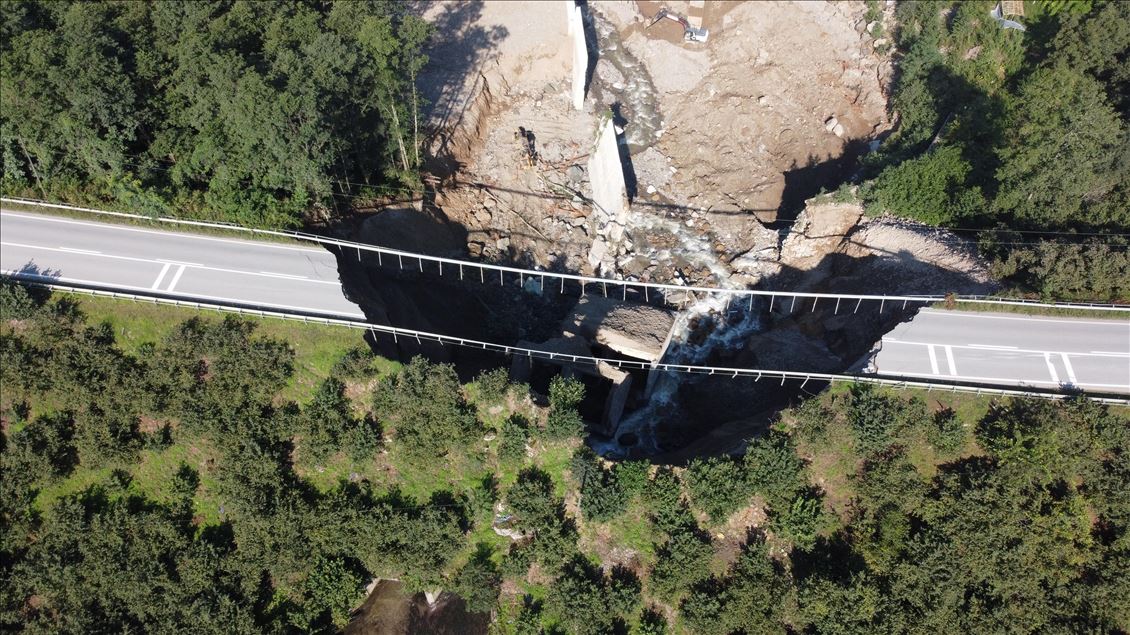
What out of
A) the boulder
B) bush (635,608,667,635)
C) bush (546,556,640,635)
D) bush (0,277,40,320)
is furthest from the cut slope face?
bush (0,277,40,320)

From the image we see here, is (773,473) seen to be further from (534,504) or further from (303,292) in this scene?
(303,292)

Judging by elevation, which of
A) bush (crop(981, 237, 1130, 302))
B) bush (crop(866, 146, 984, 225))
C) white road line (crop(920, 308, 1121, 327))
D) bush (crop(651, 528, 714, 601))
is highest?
bush (crop(866, 146, 984, 225))

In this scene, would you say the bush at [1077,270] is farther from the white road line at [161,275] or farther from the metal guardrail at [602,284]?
the white road line at [161,275]

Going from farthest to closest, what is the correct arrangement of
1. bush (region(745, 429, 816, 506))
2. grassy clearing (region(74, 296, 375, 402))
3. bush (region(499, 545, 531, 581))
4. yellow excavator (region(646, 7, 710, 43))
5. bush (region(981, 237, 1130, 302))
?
yellow excavator (region(646, 7, 710, 43)) → bush (region(981, 237, 1130, 302)) → grassy clearing (region(74, 296, 375, 402)) → bush (region(499, 545, 531, 581)) → bush (region(745, 429, 816, 506))

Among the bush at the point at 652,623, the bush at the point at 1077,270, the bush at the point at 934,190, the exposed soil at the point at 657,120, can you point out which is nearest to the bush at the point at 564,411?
the bush at the point at 652,623

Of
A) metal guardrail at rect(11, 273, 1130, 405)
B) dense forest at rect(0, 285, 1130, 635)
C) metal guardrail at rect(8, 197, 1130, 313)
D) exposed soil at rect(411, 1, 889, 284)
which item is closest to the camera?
dense forest at rect(0, 285, 1130, 635)

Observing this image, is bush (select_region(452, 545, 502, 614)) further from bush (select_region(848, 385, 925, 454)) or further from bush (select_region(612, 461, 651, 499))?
bush (select_region(848, 385, 925, 454))

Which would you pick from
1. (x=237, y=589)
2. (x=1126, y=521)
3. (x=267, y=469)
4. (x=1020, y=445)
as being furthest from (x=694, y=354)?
(x=237, y=589)
